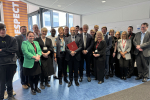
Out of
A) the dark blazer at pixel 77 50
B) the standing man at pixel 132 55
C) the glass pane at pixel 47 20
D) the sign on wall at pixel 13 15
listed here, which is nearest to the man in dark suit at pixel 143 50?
the standing man at pixel 132 55

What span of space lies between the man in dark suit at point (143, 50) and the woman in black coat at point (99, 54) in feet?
3.66

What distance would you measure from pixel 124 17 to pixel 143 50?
2.25 m

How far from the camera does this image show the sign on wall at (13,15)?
210 inches

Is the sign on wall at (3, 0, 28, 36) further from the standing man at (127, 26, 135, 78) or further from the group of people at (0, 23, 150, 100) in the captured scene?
the standing man at (127, 26, 135, 78)

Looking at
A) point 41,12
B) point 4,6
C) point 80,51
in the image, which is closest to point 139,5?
point 80,51

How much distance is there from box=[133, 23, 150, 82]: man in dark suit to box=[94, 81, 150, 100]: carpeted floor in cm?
63

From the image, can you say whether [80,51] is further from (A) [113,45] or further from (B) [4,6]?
(B) [4,6]

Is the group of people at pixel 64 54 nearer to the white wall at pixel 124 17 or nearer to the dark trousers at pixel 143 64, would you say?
the dark trousers at pixel 143 64

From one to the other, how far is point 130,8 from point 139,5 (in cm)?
35

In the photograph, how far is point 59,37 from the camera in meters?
3.19

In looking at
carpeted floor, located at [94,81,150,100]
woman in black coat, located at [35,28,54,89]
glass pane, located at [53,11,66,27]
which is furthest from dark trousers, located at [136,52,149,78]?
glass pane, located at [53,11,66,27]

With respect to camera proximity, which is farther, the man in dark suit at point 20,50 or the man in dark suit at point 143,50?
the man in dark suit at point 143,50

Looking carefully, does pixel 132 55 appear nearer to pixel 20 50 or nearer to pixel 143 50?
pixel 143 50

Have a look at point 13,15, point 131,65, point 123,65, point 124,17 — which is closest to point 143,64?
point 131,65
